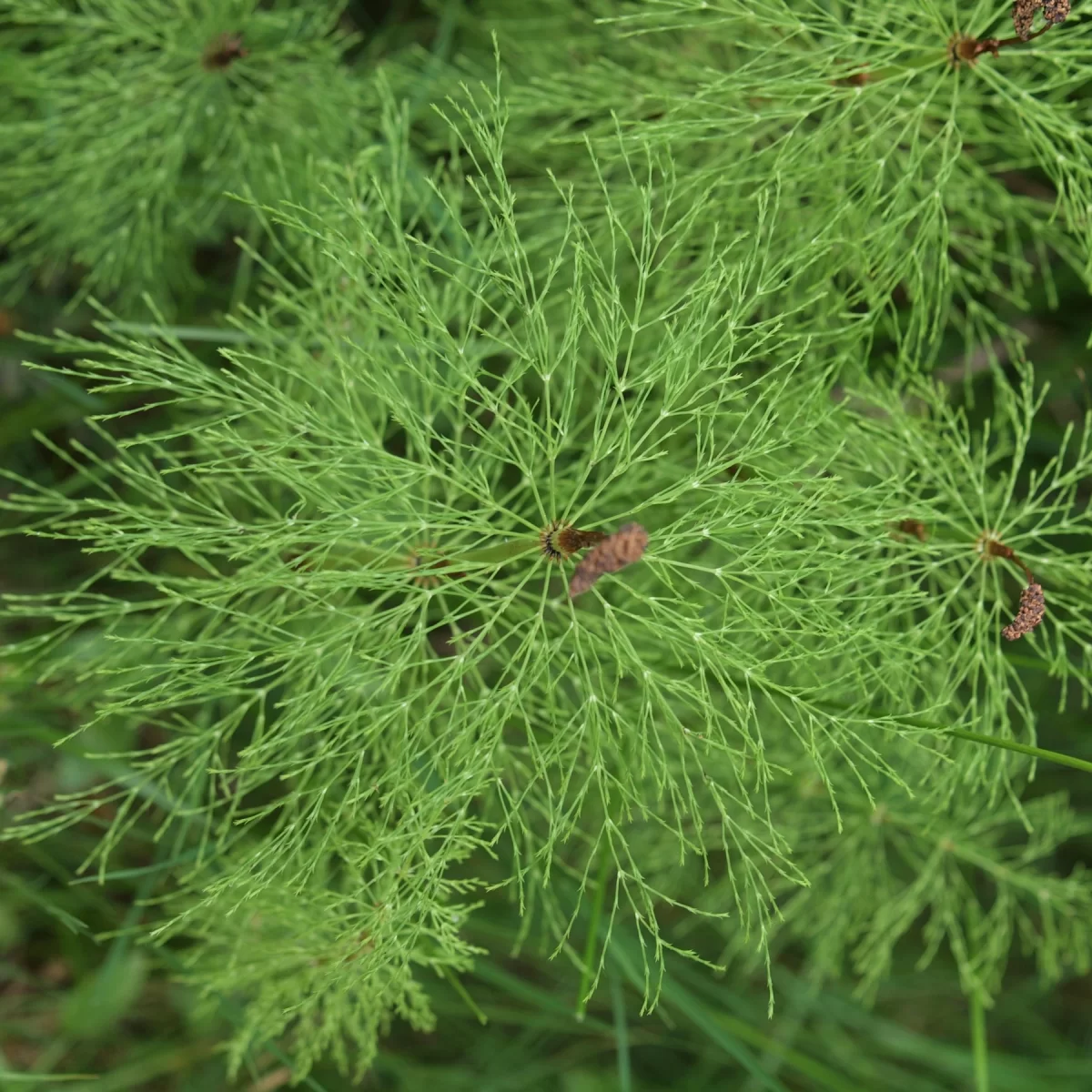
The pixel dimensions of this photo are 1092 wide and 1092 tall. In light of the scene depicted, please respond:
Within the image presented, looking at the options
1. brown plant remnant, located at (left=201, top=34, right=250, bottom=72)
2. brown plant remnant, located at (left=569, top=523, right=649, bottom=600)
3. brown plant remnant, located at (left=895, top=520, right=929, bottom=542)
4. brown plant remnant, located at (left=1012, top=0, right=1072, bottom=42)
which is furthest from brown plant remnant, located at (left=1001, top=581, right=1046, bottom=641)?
brown plant remnant, located at (left=201, top=34, right=250, bottom=72)

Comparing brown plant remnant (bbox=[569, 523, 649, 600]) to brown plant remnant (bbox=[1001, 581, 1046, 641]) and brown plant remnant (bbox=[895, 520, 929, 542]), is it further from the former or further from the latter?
brown plant remnant (bbox=[895, 520, 929, 542])

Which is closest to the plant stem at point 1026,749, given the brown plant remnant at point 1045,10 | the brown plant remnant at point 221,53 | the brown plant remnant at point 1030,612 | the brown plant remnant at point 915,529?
the brown plant remnant at point 1030,612

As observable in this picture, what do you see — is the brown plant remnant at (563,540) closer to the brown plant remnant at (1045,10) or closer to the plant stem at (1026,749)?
the plant stem at (1026,749)

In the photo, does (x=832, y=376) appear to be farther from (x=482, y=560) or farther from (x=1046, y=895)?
(x=1046, y=895)

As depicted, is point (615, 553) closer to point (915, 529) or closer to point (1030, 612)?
point (1030, 612)

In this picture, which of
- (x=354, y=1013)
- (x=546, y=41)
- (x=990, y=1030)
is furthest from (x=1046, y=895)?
(x=546, y=41)
